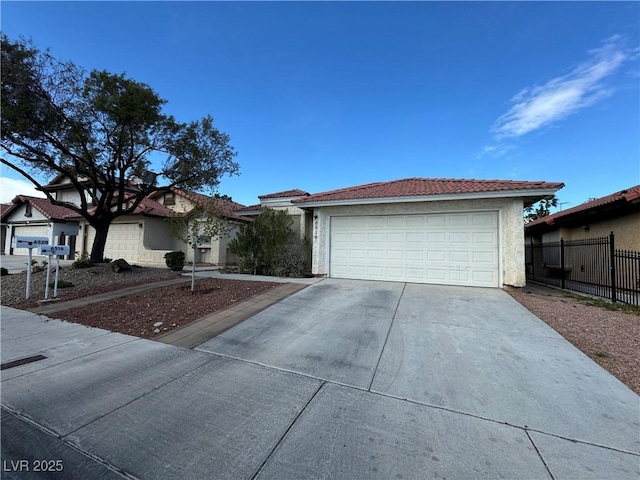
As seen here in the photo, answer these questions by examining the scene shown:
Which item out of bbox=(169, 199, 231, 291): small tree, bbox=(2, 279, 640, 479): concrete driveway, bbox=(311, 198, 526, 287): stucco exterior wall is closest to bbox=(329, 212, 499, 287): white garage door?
bbox=(311, 198, 526, 287): stucco exterior wall

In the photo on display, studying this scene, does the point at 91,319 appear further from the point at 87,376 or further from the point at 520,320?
the point at 520,320

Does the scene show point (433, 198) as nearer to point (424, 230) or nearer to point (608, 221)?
point (424, 230)

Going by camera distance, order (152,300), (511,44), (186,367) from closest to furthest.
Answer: (186,367) < (152,300) < (511,44)

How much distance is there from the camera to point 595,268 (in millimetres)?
11469

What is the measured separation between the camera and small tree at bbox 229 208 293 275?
1120 centimetres

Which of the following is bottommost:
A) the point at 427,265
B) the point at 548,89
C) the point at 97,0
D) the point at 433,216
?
the point at 427,265

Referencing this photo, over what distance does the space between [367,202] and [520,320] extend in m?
5.76

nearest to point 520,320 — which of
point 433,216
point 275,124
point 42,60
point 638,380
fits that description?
point 638,380

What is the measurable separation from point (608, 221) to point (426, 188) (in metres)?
7.90

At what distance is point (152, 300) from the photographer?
7.37 meters

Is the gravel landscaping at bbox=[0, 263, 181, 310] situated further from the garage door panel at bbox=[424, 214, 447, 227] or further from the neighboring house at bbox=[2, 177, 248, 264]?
the garage door panel at bbox=[424, 214, 447, 227]

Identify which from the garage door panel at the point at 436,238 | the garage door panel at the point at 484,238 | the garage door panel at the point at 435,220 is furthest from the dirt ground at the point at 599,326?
the garage door panel at the point at 435,220

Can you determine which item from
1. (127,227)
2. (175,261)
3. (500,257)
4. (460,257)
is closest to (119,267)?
(175,261)

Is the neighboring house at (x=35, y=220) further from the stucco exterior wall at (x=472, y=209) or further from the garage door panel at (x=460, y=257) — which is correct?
the garage door panel at (x=460, y=257)
